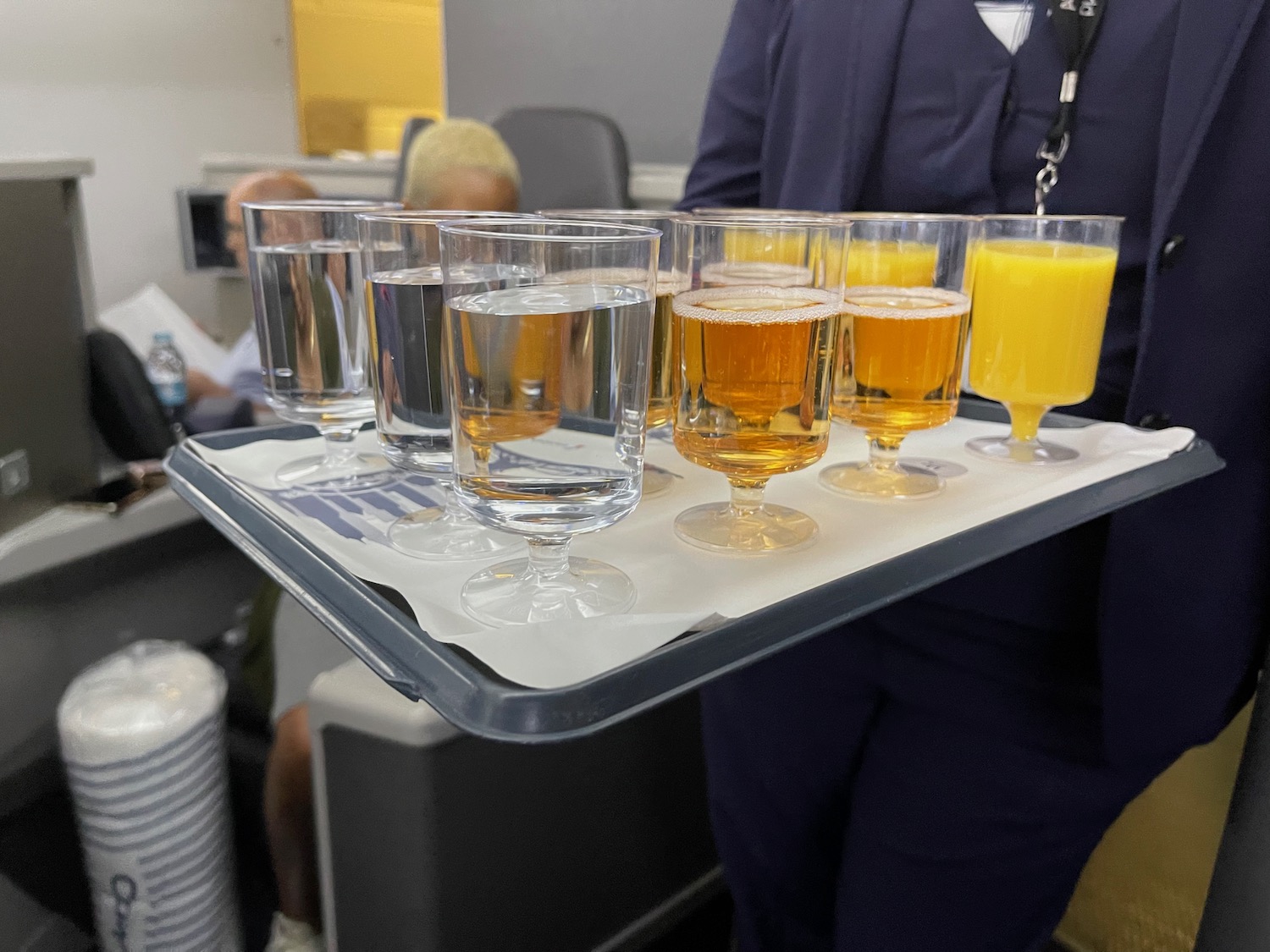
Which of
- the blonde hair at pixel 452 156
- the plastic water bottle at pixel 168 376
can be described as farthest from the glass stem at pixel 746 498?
the blonde hair at pixel 452 156

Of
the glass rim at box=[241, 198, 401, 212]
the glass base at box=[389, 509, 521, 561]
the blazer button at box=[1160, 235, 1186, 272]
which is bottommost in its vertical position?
the glass base at box=[389, 509, 521, 561]

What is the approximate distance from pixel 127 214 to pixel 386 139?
1071 mm

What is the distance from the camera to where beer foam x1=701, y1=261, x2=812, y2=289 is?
58cm

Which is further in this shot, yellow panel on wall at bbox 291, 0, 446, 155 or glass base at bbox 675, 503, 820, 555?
yellow panel on wall at bbox 291, 0, 446, 155

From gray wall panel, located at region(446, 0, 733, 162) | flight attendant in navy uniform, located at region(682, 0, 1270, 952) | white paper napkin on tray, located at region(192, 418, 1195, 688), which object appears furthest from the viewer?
gray wall panel, located at region(446, 0, 733, 162)

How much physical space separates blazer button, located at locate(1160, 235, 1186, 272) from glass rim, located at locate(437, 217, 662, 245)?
1.61ft

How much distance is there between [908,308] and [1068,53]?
32cm

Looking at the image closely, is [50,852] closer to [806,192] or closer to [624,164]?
[806,192]

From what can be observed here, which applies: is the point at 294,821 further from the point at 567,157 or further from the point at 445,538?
the point at 567,157

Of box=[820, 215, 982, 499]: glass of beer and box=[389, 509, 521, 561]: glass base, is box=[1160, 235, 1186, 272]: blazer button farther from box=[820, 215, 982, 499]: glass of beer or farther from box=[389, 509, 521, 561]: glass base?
box=[389, 509, 521, 561]: glass base

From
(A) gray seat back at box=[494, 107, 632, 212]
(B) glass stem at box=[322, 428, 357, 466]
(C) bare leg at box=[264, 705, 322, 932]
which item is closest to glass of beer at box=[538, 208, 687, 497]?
(B) glass stem at box=[322, 428, 357, 466]

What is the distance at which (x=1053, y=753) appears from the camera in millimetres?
915

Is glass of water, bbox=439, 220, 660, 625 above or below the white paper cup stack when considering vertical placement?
above

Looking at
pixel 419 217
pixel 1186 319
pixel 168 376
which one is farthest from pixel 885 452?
pixel 168 376
